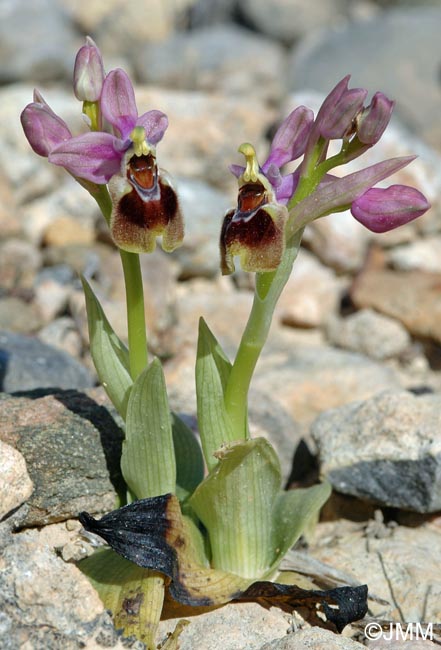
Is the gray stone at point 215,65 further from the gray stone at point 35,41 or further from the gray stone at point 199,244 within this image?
the gray stone at point 199,244

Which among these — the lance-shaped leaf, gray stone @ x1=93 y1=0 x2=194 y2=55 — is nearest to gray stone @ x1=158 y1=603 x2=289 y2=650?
the lance-shaped leaf

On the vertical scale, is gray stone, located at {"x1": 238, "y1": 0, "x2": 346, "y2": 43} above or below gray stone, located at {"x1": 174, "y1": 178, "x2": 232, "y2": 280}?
above

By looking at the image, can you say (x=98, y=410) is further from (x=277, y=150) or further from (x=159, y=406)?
(x=277, y=150)

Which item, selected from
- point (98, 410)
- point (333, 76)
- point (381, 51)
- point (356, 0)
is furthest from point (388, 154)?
point (356, 0)

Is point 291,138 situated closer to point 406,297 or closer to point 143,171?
point 143,171

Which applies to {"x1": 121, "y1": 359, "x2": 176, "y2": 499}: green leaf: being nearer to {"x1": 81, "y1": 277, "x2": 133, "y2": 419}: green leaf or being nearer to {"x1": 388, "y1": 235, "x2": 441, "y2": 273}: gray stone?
{"x1": 81, "y1": 277, "x2": 133, "y2": 419}: green leaf

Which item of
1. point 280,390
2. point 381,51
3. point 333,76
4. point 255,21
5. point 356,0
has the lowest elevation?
point 280,390
